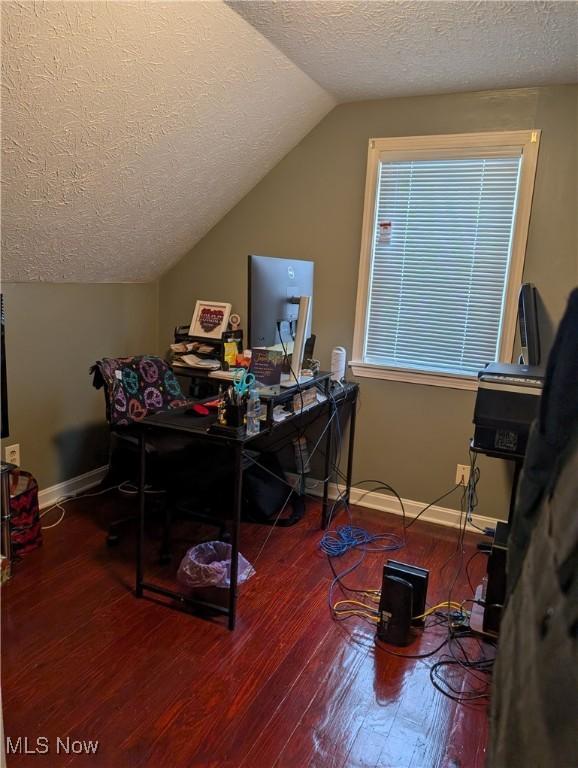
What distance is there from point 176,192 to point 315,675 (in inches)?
96.8

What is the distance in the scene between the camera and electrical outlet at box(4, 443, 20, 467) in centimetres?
285

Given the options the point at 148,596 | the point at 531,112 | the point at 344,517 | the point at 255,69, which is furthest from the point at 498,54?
the point at 148,596

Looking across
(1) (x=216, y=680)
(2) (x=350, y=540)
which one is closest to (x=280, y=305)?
(2) (x=350, y=540)

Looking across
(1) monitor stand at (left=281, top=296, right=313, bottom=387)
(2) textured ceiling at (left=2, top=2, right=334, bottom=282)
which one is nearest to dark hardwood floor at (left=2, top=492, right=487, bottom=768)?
(1) monitor stand at (left=281, top=296, right=313, bottom=387)

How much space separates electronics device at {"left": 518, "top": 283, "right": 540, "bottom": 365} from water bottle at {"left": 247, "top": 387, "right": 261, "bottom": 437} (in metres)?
1.28

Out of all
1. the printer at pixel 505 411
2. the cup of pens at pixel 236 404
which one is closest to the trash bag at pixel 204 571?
the cup of pens at pixel 236 404

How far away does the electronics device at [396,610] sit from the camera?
209 centimetres

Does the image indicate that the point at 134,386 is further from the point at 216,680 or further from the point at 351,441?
the point at 216,680

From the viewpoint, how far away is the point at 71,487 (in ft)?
10.9

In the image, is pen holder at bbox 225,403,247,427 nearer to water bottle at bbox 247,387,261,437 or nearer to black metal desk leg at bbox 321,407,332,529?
water bottle at bbox 247,387,261,437

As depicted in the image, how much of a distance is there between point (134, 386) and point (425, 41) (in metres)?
2.16

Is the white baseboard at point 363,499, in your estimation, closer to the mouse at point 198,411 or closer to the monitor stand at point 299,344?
the monitor stand at point 299,344

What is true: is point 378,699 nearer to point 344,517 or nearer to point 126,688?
point 126,688

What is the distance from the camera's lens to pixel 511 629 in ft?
2.01
